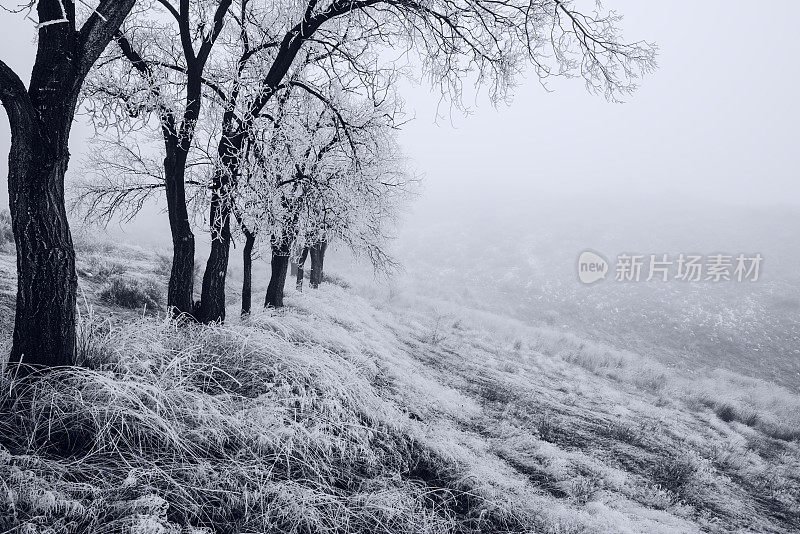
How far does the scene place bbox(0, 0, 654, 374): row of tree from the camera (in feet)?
11.5

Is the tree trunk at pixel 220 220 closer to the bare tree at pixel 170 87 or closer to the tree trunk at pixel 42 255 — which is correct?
the bare tree at pixel 170 87

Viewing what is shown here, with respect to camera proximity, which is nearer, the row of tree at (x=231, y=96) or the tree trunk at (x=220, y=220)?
the row of tree at (x=231, y=96)

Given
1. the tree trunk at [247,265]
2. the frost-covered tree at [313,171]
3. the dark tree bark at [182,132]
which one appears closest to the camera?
the dark tree bark at [182,132]

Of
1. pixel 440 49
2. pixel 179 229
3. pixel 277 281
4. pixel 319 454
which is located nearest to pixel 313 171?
pixel 277 281

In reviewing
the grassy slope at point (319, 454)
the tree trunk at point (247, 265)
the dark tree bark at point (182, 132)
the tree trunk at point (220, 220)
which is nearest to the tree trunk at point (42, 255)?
the grassy slope at point (319, 454)

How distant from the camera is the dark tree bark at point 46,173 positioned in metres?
3.39

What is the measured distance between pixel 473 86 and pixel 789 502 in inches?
306

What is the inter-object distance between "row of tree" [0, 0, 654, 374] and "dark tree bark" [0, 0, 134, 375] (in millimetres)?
11

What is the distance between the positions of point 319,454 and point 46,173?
10.5 feet

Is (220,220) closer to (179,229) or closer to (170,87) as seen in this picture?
(179,229)

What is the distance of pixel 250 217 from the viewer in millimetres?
8164

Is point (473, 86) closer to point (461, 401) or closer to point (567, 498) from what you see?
point (461, 401)

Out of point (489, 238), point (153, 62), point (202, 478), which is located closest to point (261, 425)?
point (202, 478)

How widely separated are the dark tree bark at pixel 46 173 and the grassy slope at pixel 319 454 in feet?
1.15
